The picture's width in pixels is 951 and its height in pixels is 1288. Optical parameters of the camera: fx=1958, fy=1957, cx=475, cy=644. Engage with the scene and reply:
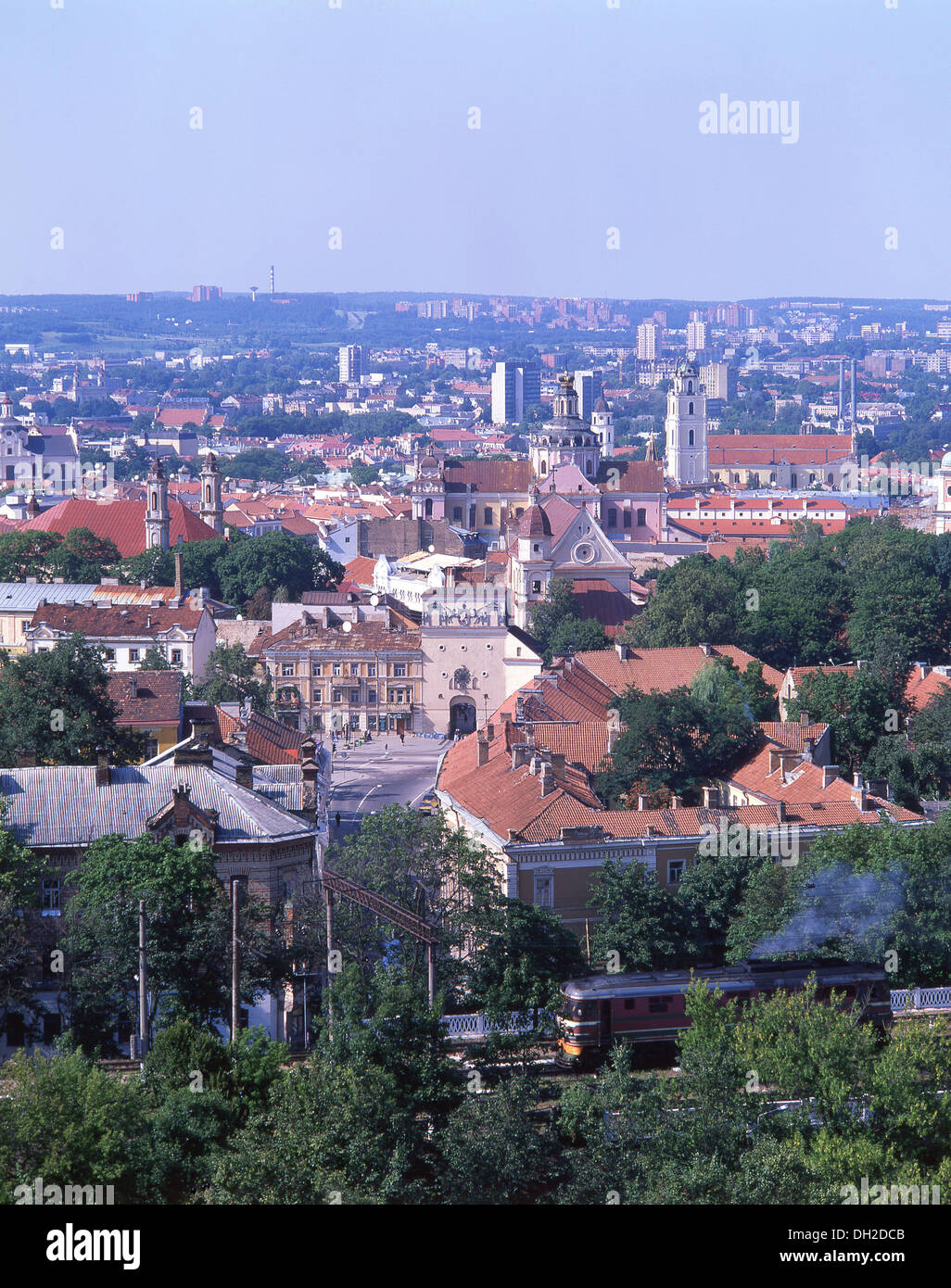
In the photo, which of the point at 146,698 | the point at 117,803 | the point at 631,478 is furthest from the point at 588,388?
the point at 117,803

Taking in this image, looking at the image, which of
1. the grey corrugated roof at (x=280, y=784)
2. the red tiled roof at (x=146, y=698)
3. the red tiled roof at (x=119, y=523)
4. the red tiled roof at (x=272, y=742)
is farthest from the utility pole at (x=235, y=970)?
the red tiled roof at (x=119, y=523)

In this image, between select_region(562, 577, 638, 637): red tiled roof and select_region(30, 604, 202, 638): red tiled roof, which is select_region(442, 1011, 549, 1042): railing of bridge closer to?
select_region(30, 604, 202, 638): red tiled roof

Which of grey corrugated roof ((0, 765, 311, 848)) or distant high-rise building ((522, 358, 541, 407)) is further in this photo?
distant high-rise building ((522, 358, 541, 407))

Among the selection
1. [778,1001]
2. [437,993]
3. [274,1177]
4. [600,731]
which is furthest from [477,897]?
[600,731]

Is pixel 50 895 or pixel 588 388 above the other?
pixel 50 895

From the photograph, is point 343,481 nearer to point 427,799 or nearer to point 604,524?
point 604,524

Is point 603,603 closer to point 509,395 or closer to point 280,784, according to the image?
point 280,784

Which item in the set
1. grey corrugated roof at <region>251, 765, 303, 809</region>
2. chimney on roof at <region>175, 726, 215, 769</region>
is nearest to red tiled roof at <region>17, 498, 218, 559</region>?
grey corrugated roof at <region>251, 765, 303, 809</region>
